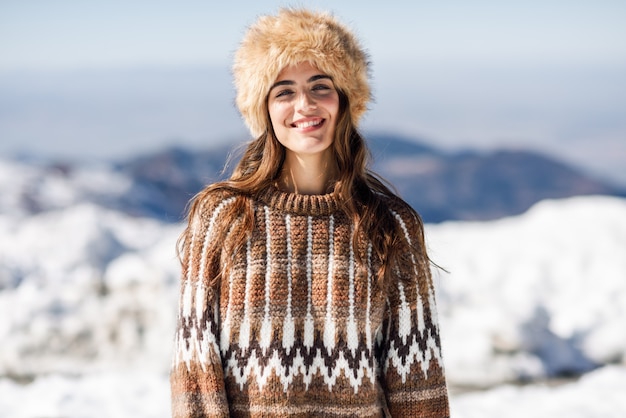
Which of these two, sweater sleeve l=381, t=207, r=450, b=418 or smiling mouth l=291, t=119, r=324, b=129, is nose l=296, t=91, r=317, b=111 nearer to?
smiling mouth l=291, t=119, r=324, b=129

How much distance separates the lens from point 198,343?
208 cm

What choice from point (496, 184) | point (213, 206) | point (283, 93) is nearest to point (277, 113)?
point (283, 93)

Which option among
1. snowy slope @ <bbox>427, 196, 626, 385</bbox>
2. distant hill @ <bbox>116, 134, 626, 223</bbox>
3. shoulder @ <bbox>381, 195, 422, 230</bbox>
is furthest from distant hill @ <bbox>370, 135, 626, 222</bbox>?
shoulder @ <bbox>381, 195, 422, 230</bbox>

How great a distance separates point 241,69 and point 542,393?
9.42 ft

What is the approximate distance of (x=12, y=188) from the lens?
296 inches

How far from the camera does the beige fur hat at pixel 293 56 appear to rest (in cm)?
214

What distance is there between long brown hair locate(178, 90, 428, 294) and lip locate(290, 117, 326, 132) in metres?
0.08

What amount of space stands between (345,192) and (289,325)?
1.23 feet

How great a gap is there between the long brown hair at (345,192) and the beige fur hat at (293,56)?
1.7 inches

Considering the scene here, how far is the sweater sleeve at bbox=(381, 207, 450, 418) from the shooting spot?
2.21 m

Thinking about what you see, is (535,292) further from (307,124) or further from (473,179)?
(473,179)

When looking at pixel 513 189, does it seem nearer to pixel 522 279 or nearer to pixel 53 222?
pixel 522 279

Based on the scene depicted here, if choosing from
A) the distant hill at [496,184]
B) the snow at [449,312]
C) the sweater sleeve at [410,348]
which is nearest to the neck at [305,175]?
the sweater sleeve at [410,348]

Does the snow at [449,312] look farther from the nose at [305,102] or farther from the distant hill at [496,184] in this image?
the distant hill at [496,184]
